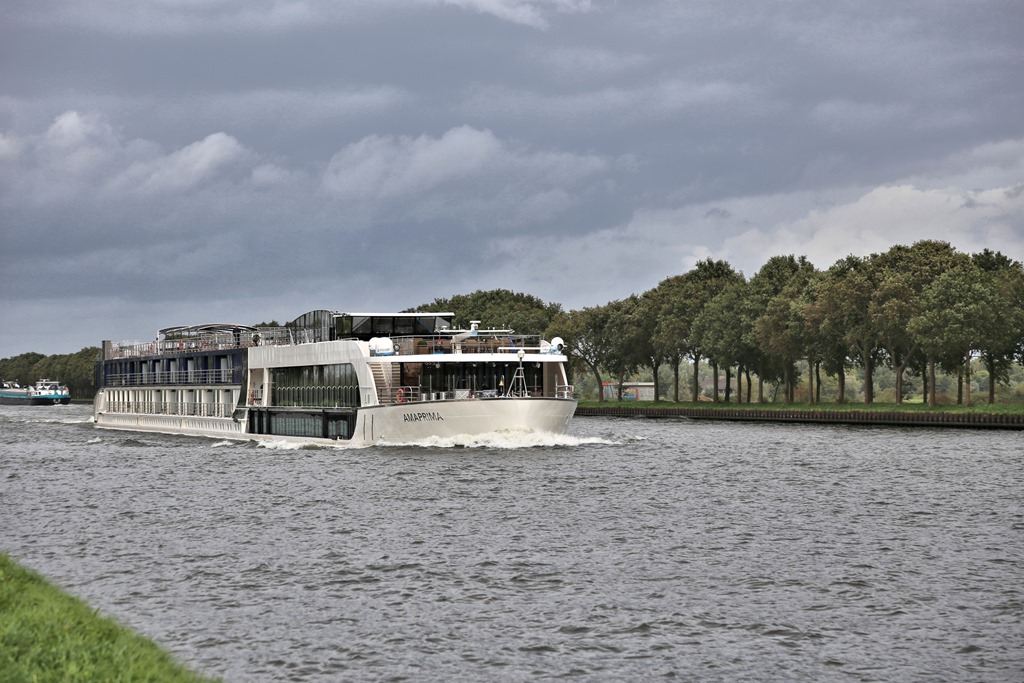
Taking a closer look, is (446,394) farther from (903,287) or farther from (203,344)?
(903,287)

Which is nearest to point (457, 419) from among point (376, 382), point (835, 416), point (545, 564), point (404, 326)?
point (376, 382)

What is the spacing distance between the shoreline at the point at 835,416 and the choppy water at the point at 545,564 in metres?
35.7

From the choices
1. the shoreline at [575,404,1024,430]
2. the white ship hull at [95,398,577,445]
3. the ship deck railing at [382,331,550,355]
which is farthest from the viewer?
the shoreline at [575,404,1024,430]

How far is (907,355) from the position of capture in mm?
108812

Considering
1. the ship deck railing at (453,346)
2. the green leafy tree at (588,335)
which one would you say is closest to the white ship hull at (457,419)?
the ship deck railing at (453,346)

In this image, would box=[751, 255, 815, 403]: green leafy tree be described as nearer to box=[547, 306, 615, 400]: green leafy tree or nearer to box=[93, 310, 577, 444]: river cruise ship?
box=[547, 306, 615, 400]: green leafy tree

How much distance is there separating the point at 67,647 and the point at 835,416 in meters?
98.9

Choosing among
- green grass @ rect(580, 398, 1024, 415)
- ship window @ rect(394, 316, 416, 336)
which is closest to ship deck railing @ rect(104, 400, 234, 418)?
ship window @ rect(394, 316, 416, 336)

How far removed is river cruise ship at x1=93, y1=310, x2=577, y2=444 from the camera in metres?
67.8

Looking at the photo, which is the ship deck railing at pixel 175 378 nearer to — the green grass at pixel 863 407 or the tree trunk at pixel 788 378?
the green grass at pixel 863 407

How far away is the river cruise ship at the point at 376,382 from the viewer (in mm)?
67750

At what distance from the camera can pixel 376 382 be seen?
6969 centimetres

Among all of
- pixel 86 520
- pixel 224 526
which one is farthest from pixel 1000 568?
pixel 86 520

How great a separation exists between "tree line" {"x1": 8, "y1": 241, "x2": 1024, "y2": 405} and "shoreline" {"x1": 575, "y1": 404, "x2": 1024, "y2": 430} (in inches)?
203
